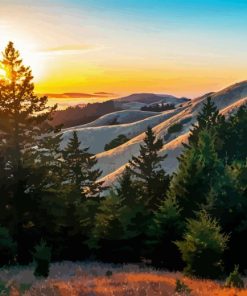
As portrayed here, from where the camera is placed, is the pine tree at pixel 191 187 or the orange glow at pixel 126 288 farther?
the pine tree at pixel 191 187

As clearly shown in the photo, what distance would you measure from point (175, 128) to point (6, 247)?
105 meters

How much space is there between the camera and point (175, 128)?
435ft

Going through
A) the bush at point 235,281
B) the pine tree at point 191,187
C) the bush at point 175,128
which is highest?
the bush at point 175,128

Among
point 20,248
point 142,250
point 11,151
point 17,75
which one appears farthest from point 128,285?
point 17,75

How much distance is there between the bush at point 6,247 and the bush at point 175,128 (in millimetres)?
103255

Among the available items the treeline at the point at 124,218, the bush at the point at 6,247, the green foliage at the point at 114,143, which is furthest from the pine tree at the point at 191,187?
the green foliage at the point at 114,143

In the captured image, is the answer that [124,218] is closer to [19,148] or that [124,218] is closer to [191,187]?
[191,187]

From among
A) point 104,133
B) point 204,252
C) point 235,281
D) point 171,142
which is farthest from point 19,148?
point 104,133

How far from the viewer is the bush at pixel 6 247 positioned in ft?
99.0

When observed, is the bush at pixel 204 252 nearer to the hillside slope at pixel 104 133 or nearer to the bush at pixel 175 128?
the bush at pixel 175 128

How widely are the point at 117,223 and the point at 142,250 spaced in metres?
2.49

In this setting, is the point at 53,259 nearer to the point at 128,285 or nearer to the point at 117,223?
the point at 117,223

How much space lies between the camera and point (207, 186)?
34.3 m

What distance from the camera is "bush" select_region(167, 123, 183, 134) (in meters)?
132
